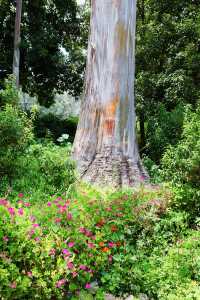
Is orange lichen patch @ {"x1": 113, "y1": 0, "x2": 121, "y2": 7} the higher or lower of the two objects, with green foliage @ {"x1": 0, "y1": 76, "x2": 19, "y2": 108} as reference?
higher

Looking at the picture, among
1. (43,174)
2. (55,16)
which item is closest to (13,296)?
(43,174)

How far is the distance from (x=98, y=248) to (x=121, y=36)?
14.8ft

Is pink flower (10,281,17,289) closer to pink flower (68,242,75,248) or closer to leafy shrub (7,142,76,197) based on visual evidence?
pink flower (68,242,75,248)

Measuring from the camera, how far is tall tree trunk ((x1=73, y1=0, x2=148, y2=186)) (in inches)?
279

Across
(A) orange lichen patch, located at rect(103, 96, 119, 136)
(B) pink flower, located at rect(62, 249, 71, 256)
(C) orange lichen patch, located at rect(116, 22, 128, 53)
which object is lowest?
(B) pink flower, located at rect(62, 249, 71, 256)

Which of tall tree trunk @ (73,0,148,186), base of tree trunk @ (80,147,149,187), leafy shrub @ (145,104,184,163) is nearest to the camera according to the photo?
base of tree trunk @ (80,147,149,187)

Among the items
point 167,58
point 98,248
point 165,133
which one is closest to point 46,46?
point 167,58

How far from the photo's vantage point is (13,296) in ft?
10.0

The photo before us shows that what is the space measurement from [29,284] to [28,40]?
15649 mm

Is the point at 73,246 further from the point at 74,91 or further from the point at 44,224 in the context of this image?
the point at 74,91

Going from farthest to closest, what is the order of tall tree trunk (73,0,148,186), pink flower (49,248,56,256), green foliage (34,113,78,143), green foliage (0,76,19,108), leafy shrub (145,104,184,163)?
green foliage (34,113,78,143) → leafy shrub (145,104,184,163) → tall tree trunk (73,0,148,186) → green foliage (0,76,19,108) → pink flower (49,248,56,256)

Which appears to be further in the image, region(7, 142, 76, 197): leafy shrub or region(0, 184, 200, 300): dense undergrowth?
region(7, 142, 76, 197): leafy shrub

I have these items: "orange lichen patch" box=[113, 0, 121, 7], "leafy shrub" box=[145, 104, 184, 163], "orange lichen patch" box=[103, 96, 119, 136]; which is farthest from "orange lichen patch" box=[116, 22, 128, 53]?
"leafy shrub" box=[145, 104, 184, 163]

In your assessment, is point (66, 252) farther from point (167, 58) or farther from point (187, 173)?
point (167, 58)
